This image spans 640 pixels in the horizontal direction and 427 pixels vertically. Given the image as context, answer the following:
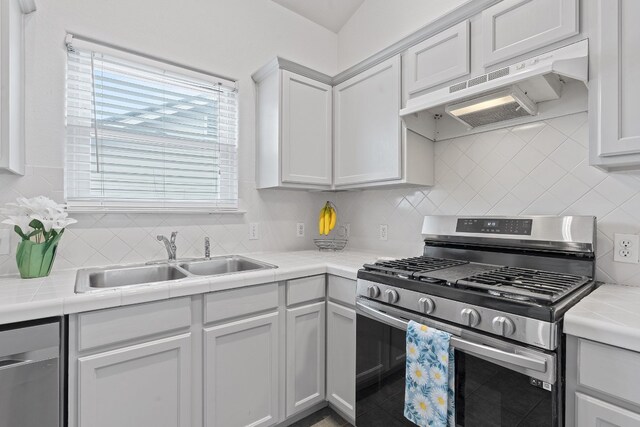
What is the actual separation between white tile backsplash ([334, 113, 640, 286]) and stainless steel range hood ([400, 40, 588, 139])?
0.13m

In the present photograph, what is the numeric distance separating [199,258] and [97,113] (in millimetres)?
996

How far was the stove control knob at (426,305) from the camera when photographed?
1.27 meters

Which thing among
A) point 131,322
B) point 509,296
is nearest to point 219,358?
point 131,322

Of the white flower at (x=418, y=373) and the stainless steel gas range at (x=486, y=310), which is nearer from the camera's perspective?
the stainless steel gas range at (x=486, y=310)

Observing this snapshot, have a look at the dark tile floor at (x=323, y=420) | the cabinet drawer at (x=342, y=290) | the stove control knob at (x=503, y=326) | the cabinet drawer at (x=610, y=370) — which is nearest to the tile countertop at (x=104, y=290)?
the cabinet drawer at (x=342, y=290)

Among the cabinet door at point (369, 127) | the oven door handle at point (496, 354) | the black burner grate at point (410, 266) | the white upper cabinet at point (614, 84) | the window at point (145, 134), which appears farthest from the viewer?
the cabinet door at point (369, 127)

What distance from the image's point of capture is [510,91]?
4.69 ft

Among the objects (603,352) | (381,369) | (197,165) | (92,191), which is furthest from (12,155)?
(603,352)

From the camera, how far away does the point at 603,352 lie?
93 cm

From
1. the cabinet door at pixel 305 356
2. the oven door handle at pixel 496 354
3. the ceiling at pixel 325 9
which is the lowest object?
the cabinet door at pixel 305 356

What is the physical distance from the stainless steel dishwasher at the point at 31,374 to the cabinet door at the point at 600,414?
169 cm

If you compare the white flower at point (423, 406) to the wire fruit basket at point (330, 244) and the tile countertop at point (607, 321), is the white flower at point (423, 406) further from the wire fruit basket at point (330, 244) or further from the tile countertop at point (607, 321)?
the wire fruit basket at point (330, 244)

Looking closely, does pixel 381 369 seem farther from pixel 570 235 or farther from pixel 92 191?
pixel 92 191

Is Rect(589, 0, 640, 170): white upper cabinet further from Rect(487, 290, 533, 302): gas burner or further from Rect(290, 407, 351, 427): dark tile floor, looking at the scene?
Rect(290, 407, 351, 427): dark tile floor
